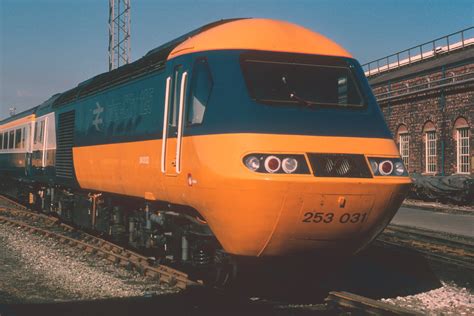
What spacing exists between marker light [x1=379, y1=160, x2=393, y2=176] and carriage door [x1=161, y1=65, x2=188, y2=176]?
2.29 m

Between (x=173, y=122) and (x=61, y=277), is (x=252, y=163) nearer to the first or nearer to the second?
(x=173, y=122)

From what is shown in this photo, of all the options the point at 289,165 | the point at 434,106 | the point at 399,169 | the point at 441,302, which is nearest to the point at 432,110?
the point at 434,106

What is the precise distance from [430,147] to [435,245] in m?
18.9

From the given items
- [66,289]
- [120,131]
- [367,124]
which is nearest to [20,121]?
[120,131]

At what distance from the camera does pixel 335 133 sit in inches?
245

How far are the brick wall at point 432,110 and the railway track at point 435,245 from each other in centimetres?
1353

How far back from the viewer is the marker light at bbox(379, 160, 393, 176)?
6.23 m

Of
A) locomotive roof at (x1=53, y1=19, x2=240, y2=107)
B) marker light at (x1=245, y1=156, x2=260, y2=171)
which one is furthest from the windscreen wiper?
locomotive roof at (x1=53, y1=19, x2=240, y2=107)

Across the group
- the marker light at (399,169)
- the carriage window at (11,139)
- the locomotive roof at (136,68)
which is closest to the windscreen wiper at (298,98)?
the marker light at (399,169)

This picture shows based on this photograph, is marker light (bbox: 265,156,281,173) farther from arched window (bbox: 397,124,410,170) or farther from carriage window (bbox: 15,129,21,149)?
arched window (bbox: 397,124,410,170)

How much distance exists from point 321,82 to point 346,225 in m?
1.74

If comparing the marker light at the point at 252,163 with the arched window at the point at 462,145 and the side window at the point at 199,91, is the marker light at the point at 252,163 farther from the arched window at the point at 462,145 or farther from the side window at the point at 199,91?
the arched window at the point at 462,145

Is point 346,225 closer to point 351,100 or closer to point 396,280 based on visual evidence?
point 351,100

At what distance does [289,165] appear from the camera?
587cm
